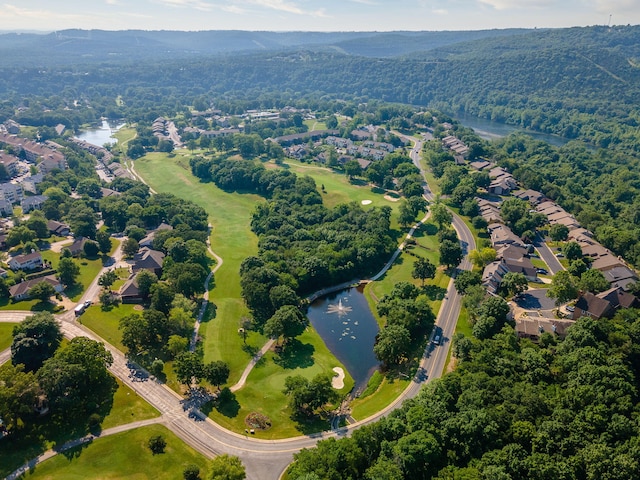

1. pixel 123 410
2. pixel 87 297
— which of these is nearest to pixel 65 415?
pixel 123 410

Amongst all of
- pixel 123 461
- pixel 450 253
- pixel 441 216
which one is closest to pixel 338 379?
pixel 123 461

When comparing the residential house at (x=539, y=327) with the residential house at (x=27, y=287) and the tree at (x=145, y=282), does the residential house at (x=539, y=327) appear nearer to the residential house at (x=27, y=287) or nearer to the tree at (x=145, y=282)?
the tree at (x=145, y=282)

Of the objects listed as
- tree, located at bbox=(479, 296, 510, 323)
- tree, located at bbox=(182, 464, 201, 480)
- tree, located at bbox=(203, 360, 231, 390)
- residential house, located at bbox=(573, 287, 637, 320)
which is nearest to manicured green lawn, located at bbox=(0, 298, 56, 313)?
tree, located at bbox=(203, 360, 231, 390)

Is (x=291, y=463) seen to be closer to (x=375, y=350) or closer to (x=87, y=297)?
(x=375, y=350)

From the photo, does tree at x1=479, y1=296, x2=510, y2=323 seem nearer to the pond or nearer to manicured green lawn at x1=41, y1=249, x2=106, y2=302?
the pond

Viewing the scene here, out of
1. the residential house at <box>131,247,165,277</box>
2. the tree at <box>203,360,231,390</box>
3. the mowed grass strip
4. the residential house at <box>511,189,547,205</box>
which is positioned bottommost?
the mowed grass strip
